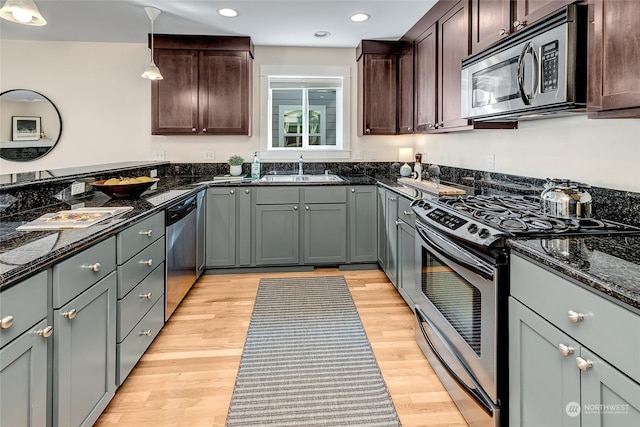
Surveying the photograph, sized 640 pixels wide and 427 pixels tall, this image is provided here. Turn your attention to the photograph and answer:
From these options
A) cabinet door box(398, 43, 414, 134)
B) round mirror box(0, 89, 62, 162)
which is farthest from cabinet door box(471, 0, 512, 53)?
round mirror box(0, 89, 62, 162)

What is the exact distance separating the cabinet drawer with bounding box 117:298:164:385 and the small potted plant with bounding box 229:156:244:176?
2001 millimetres

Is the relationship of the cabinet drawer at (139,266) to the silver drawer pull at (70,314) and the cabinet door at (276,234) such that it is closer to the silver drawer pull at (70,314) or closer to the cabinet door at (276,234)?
the silver drawer pull at (70,314)

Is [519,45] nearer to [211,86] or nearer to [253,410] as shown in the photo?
[253,410]

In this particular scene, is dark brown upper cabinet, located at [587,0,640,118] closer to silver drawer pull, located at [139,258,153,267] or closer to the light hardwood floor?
the light hardwood floor

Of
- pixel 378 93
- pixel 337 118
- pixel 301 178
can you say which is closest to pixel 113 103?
pixel 301 178

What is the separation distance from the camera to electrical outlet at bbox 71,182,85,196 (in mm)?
2535

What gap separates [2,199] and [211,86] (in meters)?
2.58

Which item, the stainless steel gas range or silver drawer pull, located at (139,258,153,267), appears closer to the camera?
the stainless steel gas range

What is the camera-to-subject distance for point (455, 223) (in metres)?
1.85

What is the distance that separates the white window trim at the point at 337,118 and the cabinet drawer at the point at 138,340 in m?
2.40

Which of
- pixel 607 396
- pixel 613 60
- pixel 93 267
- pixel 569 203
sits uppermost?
pixel 613 60

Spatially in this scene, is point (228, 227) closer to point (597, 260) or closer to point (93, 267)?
point (93, 267)

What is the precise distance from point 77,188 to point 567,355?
2.68 m

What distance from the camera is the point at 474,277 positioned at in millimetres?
1666
